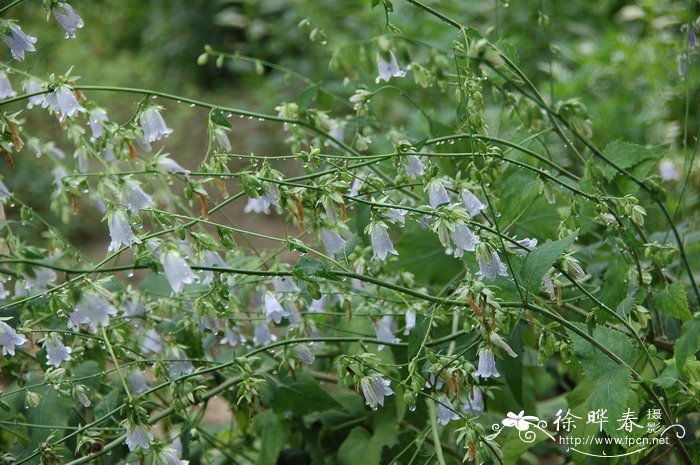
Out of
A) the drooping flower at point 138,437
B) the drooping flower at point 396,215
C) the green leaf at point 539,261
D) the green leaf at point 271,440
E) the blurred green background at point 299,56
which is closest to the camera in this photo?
the green leaf at point 539,261

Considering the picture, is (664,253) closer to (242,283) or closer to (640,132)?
(242,283)

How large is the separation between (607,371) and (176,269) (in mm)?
910

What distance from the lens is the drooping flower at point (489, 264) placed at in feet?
5.19

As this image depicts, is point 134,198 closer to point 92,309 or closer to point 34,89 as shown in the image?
point 92,309

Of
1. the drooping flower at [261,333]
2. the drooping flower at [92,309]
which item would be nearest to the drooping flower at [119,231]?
the drooping flower at [92,309]

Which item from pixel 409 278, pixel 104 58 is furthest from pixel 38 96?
pixel 104 58

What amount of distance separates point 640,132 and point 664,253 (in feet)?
10.9

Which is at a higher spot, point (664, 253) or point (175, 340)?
point (664, 253)

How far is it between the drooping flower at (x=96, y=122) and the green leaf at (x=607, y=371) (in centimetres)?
117

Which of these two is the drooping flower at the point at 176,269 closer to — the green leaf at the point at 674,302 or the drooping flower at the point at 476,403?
the drooping flower at the point at 476,403

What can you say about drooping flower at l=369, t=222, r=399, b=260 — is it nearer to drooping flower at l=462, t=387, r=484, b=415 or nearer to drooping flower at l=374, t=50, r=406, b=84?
drooping flower at l=374, t=50, r=406, b=84

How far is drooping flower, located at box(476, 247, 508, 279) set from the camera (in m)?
1.58

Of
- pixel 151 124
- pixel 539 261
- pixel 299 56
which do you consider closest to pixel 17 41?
pixel 151 124

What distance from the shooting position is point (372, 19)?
650cm
